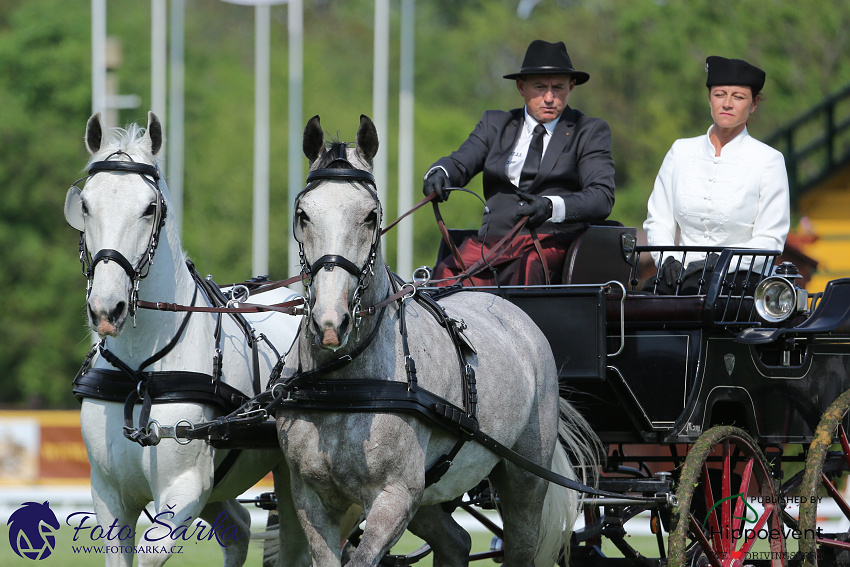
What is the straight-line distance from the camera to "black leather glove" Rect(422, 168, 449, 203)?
5.32m

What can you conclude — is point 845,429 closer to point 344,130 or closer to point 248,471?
point 248,471

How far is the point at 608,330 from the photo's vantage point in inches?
222

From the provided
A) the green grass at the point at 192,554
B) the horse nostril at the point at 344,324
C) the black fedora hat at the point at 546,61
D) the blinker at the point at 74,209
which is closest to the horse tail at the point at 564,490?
the black fedora hat at the point at 546,61

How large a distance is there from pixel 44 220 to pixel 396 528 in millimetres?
26194

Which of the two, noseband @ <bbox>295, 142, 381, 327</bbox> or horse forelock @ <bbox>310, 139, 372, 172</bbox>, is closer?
noseband @ <bbox>295, 142, 381, 327</bbox>

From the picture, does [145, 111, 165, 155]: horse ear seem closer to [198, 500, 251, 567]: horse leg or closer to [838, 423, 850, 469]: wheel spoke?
[198, 500, 251, 567]: horse leg

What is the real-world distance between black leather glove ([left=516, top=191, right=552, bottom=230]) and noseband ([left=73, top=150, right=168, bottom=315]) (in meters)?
1.63

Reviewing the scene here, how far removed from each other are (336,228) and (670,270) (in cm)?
254

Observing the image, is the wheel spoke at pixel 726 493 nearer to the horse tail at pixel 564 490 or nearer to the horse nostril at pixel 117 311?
the horse tail at pixel 564 490

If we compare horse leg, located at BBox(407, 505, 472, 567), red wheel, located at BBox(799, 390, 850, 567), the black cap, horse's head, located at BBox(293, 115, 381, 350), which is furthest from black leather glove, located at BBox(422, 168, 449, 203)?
red wheel, located at BBox(799, 390, 850, 567)

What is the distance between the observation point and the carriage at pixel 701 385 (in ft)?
17.4

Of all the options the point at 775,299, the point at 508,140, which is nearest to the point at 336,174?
the point at 508,140

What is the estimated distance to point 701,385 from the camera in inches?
215

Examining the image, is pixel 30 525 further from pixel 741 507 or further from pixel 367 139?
pixel 741 507
